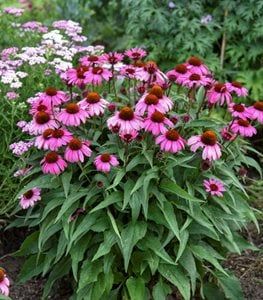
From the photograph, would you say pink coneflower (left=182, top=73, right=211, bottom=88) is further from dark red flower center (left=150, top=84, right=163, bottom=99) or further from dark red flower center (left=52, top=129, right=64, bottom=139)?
dark red flower center (left=52, top=129, right=64, bottom=139)

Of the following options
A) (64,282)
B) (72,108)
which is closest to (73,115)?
(72,108)

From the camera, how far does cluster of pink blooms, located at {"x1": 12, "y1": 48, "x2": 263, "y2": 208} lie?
2.80m

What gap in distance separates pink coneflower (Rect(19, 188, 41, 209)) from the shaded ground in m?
0.58

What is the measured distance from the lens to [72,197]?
9.48 ft

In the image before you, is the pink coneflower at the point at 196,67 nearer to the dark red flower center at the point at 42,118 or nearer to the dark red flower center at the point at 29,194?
the dark red flower center at the point at 42,118

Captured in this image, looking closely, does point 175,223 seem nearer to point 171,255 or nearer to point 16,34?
point 171,255

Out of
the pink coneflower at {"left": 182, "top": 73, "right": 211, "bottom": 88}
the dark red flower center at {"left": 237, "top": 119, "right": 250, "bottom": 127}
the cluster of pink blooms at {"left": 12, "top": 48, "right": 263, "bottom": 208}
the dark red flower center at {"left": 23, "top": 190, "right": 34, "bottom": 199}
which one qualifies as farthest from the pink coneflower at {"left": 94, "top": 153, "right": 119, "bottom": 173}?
the dark red flower center at {"left": 237, "top": 119, "right": 250, "bottom": 127}

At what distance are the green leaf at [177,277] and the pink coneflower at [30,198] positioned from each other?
67 centimetres

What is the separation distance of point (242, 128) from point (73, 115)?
2.65 ft

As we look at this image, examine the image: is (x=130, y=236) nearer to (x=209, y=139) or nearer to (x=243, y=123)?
(x=209, y=139)

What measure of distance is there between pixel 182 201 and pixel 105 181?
0.38 metres

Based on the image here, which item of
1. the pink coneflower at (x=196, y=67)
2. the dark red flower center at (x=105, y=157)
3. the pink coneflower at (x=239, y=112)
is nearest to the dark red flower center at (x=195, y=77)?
the pink coneflower at (x=196, y=67)

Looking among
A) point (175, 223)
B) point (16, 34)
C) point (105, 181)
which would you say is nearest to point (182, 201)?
point (175, 223)

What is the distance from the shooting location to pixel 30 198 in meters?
3.02
